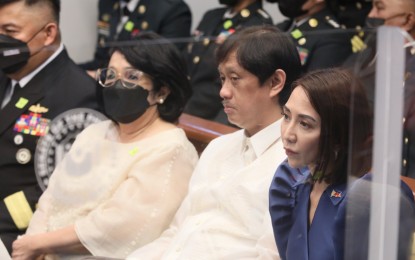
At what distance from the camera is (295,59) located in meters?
1.46

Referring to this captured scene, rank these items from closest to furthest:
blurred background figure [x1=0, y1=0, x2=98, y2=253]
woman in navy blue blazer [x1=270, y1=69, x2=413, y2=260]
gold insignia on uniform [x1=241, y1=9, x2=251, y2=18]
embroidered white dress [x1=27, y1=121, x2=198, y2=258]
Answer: woman in navy blue blazer [x1=270, y1=69, x2=413, y2=260], embroidered white dress [x1=27, y1=121, x2=198, y2=258], blurred background figure [x1=0, y1=0, x2=98, y2=253], gold insignia on uniform [x1=241, y1=9, x2=251, y2=18]

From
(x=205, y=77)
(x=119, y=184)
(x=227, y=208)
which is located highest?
(x=205, y=77)

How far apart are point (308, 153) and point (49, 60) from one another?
0.94 metres

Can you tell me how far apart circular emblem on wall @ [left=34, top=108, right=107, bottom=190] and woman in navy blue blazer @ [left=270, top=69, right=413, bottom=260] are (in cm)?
58

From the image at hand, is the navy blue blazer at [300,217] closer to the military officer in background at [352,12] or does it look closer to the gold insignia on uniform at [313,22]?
the gold insignia on uniform at [313,22]

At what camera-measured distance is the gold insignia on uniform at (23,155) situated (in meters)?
1.92

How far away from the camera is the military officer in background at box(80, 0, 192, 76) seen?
10.5ft

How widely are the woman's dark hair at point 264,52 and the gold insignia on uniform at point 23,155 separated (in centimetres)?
56

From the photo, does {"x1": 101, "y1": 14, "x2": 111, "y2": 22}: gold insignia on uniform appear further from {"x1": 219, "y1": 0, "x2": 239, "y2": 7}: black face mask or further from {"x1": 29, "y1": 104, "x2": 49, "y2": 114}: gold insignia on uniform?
{"x1": 29, "y1": 104, "x2": 49, "y2": 114}: gold insignia on uniform

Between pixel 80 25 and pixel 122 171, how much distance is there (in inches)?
36.5

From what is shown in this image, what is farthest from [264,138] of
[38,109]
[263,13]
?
[263,13]

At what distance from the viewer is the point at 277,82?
4.85 ft

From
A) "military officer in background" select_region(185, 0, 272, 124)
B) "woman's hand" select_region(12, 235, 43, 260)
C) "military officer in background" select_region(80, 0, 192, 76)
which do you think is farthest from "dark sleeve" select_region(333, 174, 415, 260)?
"military officer in background" select_region(80, 0, 192, 76)

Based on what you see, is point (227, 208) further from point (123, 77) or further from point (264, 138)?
point (123, 77)
